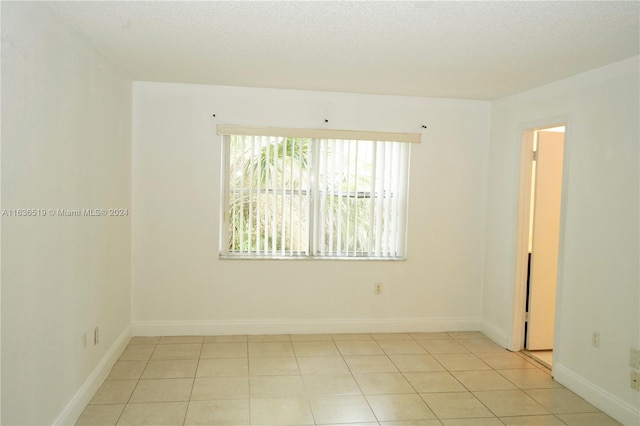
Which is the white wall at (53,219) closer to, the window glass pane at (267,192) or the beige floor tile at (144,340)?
the beige floor tile at (144,340)

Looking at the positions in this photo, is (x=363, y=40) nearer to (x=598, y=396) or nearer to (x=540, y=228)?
(x=540, y=228)

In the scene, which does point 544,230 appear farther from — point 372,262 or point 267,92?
point 267,92

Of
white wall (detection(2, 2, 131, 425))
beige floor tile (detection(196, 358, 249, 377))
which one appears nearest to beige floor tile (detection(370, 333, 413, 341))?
beige floor tile (detection(196, 358, 249, 377))

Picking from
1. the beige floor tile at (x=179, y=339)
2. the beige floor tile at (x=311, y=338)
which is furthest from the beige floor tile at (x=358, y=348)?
the beige floor tile at (x=179, y=339)

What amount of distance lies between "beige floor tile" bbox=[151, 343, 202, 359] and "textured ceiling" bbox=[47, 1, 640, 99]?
2.40m

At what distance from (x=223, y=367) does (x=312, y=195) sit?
71.7 inches

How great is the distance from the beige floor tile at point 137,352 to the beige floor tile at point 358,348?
5.52ft

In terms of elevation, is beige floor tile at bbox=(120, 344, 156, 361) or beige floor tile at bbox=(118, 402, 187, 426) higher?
beige floor tile at bbox=(120, 344, 156, 361)

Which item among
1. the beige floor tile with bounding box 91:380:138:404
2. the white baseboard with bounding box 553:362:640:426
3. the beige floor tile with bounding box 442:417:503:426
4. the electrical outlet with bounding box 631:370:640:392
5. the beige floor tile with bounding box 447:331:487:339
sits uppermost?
the electrical outlet with bounding box 631:370:640:392

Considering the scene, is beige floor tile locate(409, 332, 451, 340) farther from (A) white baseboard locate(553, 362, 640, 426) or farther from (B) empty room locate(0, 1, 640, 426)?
(A) white baseboard locate(553, 362, 640, 426)

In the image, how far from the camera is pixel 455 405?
129 inches

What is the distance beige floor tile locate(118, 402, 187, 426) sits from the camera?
9.61 ft

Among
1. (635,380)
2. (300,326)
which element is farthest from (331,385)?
(635,380)

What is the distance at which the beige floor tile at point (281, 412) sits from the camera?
2982 millimetres
